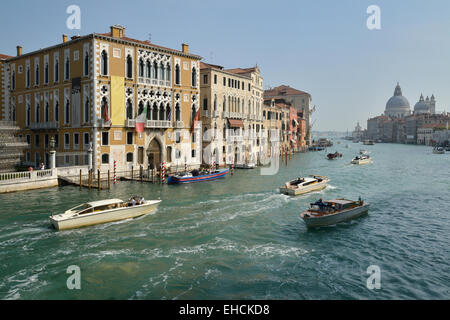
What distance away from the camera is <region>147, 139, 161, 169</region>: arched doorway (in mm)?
36678

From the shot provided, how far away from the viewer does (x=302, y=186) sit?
28.2 m

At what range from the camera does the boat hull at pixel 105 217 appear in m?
17.0

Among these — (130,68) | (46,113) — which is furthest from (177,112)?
(46,113)

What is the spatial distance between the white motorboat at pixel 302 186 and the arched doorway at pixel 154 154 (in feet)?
47.9

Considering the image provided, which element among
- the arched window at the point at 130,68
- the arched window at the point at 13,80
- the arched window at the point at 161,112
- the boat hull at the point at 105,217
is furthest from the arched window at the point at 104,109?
the arched window at the point at 13,80

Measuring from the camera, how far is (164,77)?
36.8 meters

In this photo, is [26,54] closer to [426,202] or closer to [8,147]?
[8,147]

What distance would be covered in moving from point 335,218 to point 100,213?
1224 cm

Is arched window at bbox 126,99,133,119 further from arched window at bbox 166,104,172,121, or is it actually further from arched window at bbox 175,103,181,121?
arched window at bbox 175,103,181,121

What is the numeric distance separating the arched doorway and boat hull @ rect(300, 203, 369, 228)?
842 inches

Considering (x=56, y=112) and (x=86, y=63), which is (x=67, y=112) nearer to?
(x=56, y=112)

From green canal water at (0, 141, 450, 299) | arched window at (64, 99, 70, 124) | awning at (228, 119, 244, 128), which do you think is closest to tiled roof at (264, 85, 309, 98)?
awning at (228, 119, 244, 128)
